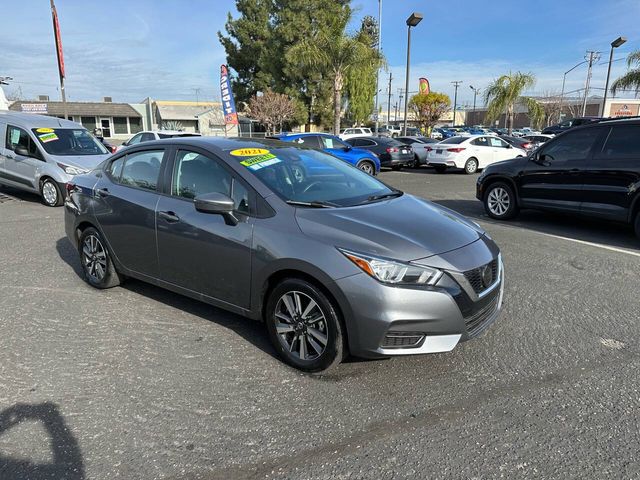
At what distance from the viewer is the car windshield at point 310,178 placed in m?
3.55

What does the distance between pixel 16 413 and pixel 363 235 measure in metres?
2.36

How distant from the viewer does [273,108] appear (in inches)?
1526

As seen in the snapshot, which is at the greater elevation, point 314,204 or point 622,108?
point 622,108

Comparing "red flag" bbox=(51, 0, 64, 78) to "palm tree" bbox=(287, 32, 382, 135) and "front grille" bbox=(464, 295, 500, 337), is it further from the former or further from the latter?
"front grille" bbox=(464, 295, 500, 337)

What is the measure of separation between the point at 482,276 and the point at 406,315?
67cm

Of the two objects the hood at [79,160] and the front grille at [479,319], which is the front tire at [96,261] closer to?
the front grille at [479,319]

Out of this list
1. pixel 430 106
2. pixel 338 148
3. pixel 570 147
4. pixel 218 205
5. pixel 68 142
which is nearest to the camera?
pixel 218 205

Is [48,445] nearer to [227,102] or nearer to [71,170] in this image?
[71,170]

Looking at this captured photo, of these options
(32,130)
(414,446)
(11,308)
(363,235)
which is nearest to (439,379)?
(414,446)

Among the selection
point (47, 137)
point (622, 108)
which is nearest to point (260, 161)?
point (47, 137)

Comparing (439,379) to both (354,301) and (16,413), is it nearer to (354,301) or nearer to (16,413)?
(354,301)

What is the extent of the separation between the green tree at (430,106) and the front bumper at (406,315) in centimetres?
5056

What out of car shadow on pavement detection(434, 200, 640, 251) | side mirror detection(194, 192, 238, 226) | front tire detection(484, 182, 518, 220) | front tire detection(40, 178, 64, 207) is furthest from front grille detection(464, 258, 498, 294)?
front tire detection(40, 178, 64, 207)

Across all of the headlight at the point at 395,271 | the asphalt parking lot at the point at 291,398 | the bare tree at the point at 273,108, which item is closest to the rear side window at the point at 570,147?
the asphalt parking lot at the point at 291,398
